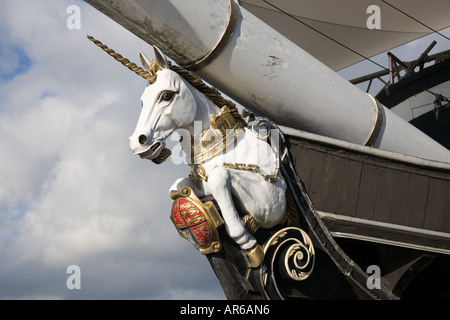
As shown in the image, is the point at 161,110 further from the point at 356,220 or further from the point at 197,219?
the point at 356,220

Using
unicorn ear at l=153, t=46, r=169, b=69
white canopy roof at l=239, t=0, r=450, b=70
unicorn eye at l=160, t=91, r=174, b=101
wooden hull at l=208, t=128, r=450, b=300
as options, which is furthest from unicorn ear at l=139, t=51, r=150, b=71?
white canopy roof at l=239, t=0, r=450, b=70

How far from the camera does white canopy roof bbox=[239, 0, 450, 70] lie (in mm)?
13594

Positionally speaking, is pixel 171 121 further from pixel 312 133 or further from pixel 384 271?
pixel 384 271

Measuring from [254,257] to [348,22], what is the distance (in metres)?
10.3

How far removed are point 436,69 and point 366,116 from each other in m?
3.16

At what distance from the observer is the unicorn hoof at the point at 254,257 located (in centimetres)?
507

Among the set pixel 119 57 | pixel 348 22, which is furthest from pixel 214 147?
pixel 348 22

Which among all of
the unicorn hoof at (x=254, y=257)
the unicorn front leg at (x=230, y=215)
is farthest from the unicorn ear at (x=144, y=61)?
the unicorn hoof at (x=254, y=257)

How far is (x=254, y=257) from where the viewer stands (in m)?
5.07

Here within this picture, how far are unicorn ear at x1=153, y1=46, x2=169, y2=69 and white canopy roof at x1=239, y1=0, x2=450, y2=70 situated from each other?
783 cm

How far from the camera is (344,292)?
221 inches

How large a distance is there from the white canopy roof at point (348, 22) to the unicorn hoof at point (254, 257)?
8.22 m
